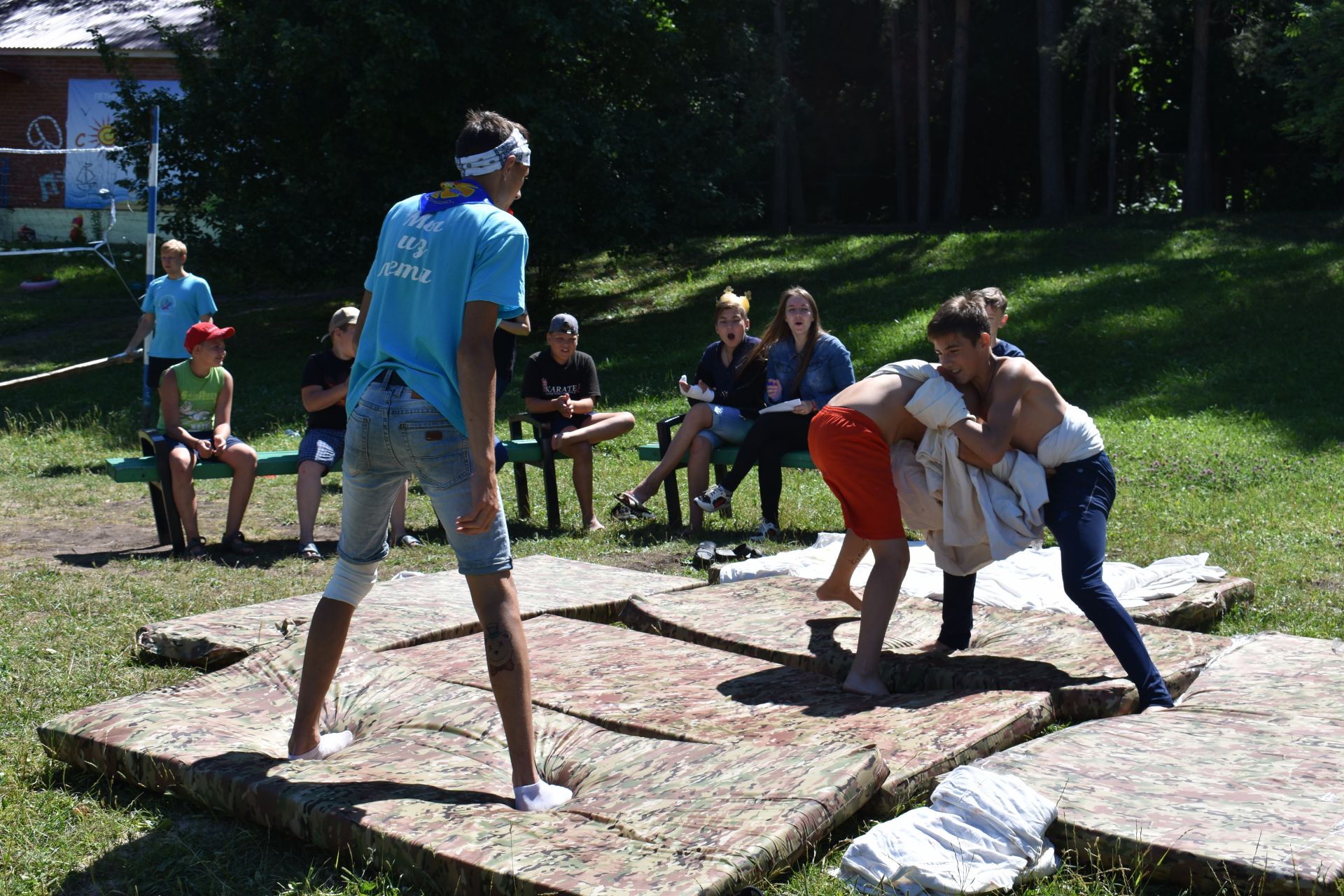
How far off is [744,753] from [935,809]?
1.87 feet

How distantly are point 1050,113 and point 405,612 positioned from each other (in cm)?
2065

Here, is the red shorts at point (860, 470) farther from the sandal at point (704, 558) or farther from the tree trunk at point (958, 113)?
the tree trunk at point (958, 113)

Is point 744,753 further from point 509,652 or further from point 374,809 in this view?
point 374,809

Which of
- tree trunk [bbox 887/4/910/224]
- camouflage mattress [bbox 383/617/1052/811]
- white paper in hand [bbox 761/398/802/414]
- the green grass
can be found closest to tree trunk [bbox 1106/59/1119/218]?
the green grass

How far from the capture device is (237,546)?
25.1ft

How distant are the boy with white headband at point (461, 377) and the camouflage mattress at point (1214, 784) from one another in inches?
54.6

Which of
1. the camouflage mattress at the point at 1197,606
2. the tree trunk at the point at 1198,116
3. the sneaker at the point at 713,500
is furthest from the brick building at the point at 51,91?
the camouflage mattress at the point at 1197,606

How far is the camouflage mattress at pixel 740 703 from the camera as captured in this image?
3.75m

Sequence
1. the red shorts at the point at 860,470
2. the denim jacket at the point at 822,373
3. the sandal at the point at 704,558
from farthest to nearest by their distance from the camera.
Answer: the denim jacket at the point at 822,373
the sandal at the point at 704,558
the red shorts at the point at 860,470

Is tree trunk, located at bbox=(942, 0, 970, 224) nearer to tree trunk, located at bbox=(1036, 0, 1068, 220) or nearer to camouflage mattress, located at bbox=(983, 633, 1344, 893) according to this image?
tree trunk, located at bbox=(1036, 0, 1068, 220)

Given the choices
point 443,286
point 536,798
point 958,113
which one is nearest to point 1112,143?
point 958,113

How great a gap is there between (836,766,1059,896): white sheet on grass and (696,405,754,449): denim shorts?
5.27 m

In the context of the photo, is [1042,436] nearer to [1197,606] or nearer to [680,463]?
[1197,606]

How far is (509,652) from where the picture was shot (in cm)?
320
